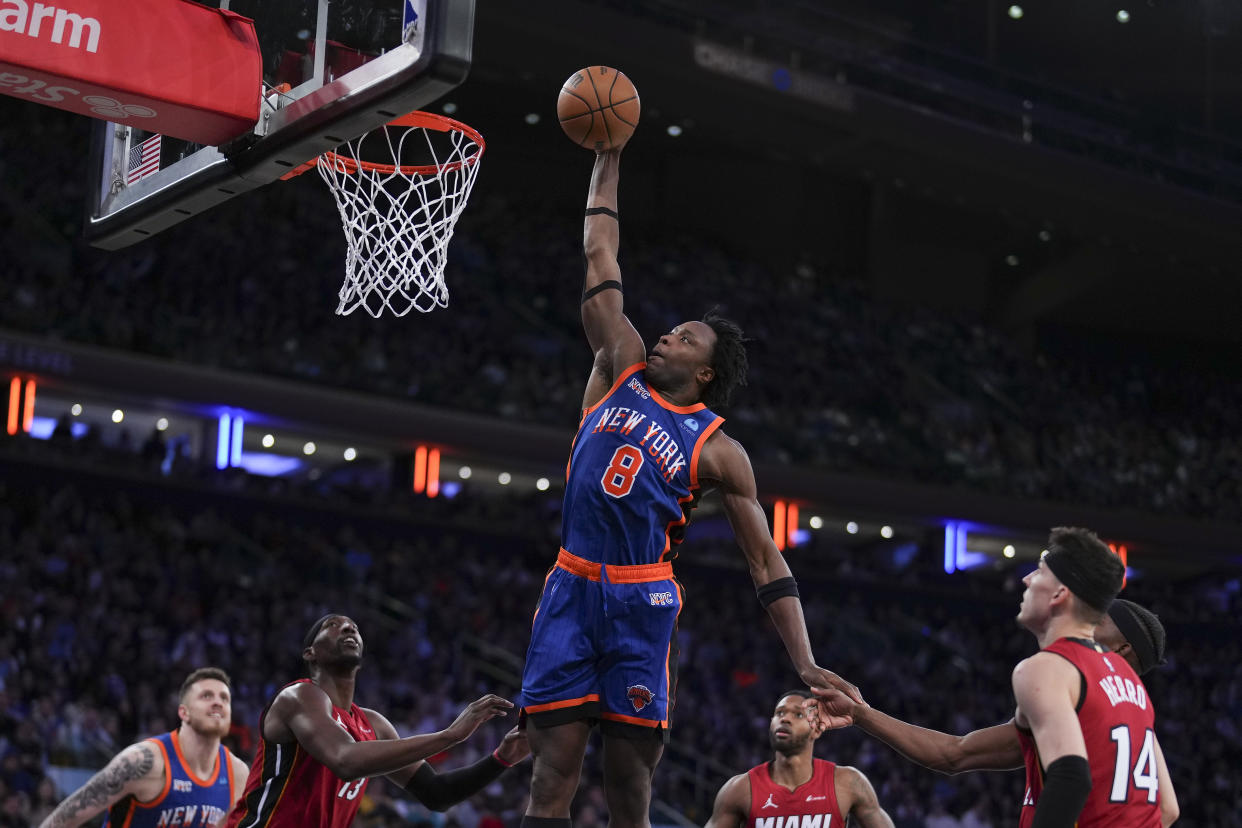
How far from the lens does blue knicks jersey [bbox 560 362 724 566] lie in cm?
473

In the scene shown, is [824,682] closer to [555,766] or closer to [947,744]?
[947,744]

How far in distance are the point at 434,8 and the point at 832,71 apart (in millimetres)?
18894

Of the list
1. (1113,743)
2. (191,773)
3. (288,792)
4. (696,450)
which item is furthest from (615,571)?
(191,773)

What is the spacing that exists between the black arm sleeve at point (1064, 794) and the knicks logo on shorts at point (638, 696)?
1267 mm

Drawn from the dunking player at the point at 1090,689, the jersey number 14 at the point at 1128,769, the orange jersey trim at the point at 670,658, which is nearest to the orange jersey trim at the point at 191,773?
the orange jersey trim at the point at 670,658

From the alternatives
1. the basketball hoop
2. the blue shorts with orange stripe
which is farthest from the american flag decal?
the blue shorts with orange stripe

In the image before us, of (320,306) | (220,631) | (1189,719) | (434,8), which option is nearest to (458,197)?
(434,8)

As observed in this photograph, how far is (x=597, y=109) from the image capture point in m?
5.10

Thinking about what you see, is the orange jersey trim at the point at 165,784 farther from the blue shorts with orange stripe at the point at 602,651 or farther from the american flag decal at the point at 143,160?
the blue shorts with orange stripe at the point at 602,651

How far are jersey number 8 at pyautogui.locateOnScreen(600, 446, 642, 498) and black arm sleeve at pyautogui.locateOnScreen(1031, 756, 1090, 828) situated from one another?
1.59m

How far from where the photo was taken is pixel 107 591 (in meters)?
15.7

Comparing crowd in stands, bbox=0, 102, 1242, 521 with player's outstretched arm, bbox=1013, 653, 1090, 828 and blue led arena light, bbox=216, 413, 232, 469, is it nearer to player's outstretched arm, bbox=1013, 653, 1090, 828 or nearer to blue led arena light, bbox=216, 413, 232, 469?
blue led arena light, bbox=216, 413, 232, 469

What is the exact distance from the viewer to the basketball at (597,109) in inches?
201

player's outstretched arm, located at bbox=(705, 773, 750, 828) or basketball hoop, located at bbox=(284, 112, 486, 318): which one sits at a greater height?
basketball hoop, located at bbox=(284, 112, 486, 318)
